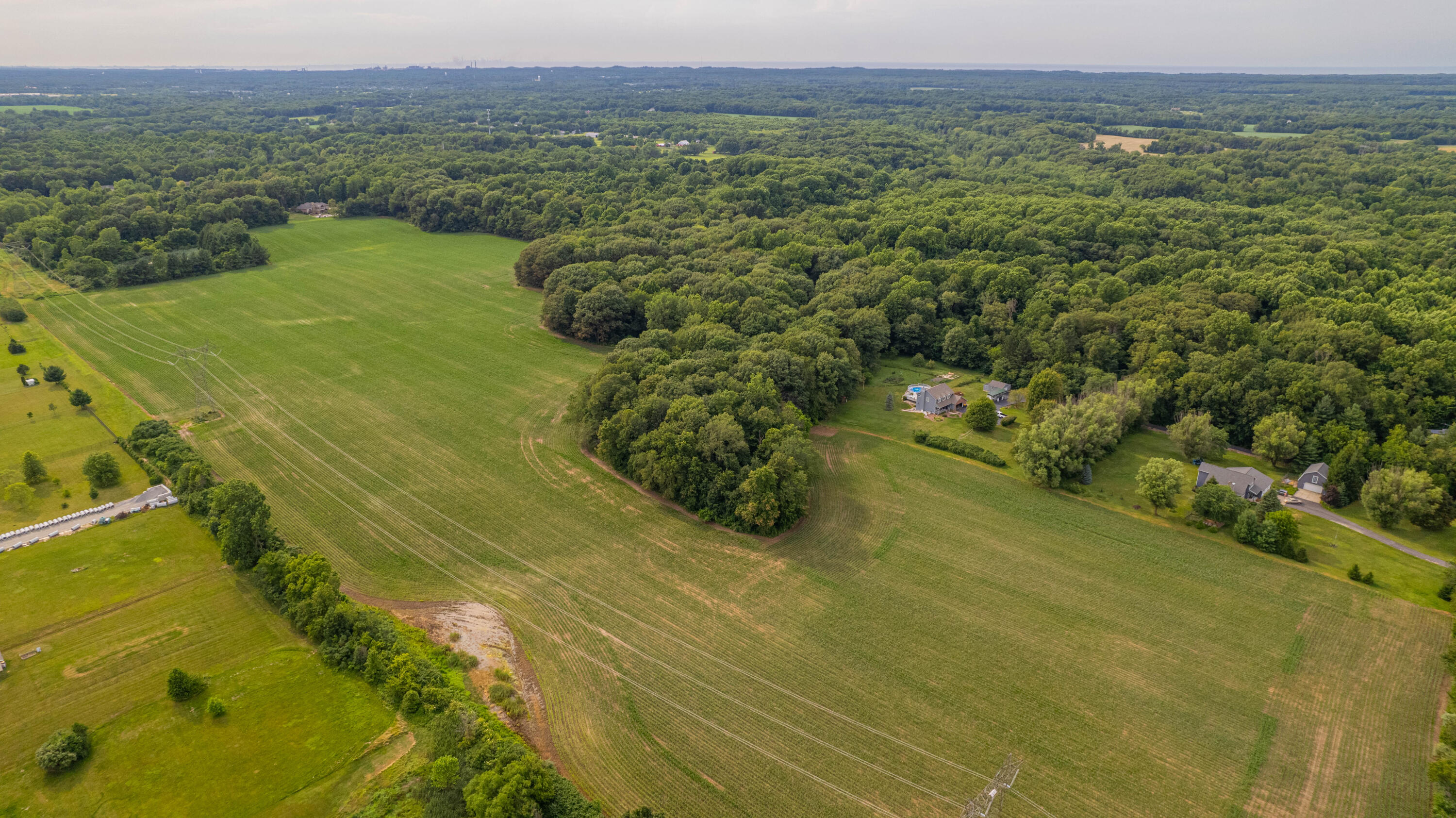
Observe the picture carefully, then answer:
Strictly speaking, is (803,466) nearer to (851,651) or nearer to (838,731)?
(851,651)

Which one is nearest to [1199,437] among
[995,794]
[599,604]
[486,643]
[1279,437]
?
[1279,437]

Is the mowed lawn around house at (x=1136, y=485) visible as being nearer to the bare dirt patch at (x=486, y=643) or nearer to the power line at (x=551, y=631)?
the power line at (x=551, y=631)

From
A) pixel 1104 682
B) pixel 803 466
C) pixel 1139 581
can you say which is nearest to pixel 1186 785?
pixel 1104 682

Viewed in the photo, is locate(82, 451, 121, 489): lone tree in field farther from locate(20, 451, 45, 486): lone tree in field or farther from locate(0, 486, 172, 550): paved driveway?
locate(20, 451, 45, 486): lone tree in field

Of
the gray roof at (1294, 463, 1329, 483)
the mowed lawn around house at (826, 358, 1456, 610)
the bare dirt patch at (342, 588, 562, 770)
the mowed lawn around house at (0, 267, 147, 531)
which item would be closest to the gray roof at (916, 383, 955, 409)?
the mowed lawn around house at (826, 358, 1456, 610)

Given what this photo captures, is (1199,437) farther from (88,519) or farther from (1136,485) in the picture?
(88,519)

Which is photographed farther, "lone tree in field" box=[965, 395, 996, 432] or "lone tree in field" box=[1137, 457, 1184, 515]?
"lone tree in field" box=[965, 395, 996, 432]
